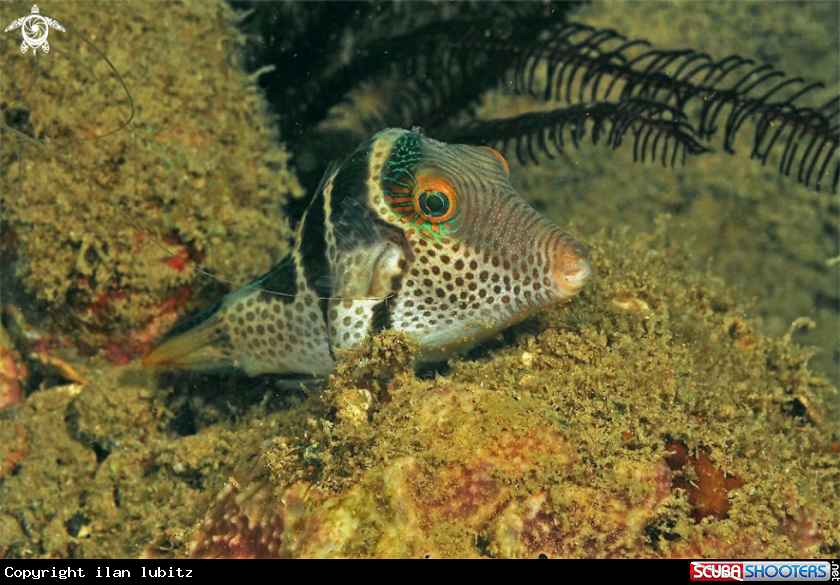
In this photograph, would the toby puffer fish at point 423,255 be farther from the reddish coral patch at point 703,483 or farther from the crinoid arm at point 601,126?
the crinoid arm at point 601,126

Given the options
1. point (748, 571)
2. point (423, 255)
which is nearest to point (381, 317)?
point (423, 255)

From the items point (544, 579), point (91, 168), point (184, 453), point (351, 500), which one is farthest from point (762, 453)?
point (91, 168)

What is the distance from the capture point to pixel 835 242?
17.8 ft

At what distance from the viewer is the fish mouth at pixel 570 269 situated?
252 cm

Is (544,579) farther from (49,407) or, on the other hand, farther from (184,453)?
(49,407)

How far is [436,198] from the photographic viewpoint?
8.66 feet

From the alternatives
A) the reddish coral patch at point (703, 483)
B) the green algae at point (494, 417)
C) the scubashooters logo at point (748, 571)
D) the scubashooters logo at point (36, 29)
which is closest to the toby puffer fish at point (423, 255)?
the green algae at point (494, 417)

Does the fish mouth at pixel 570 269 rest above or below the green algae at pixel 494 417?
above

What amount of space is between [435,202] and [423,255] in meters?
0.24

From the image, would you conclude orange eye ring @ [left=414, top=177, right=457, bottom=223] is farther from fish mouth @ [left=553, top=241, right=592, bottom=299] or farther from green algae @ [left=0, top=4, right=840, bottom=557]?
green algae @ [left=0, top=4, right=840, bottom=557]

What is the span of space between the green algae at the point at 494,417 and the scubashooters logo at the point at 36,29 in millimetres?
213

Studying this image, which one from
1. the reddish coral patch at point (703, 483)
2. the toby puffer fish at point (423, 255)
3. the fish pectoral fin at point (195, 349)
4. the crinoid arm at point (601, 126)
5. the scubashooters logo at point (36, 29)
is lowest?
the fish pectoral fin at point (195, 349)

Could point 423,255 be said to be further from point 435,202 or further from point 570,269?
point 570,269

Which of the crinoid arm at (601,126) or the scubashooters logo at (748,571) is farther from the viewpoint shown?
the crinoid arm at (601,126)
